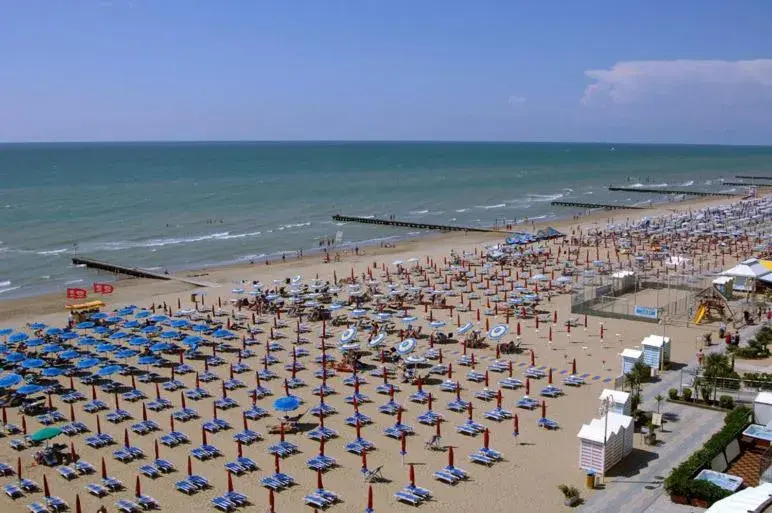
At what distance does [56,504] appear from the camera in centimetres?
1828

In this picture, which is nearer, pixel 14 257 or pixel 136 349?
pixel 136 349

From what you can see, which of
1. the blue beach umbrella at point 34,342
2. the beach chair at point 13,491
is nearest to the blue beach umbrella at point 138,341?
the blue beach umbrella at point 34,342

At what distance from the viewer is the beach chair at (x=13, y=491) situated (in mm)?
19156

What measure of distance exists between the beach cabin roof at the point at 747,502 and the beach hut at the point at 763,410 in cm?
647

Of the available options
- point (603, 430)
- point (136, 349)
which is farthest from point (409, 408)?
point (136, 349)

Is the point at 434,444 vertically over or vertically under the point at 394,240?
under

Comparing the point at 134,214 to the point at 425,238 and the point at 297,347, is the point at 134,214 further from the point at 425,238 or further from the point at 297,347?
the point at 297,347

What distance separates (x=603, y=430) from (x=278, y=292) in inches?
1082

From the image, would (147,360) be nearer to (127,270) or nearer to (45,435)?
(45,435)

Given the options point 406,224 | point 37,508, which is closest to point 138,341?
point 37,508

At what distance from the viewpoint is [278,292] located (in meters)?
43.3

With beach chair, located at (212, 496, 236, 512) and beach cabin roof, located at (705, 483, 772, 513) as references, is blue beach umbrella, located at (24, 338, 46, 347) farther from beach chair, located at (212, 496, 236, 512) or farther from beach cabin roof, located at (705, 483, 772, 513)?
beach cabin roof, located at (705, 483, 772, 513)

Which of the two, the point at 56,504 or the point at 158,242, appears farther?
the point at 158,242

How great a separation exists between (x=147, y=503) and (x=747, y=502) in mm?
14360
